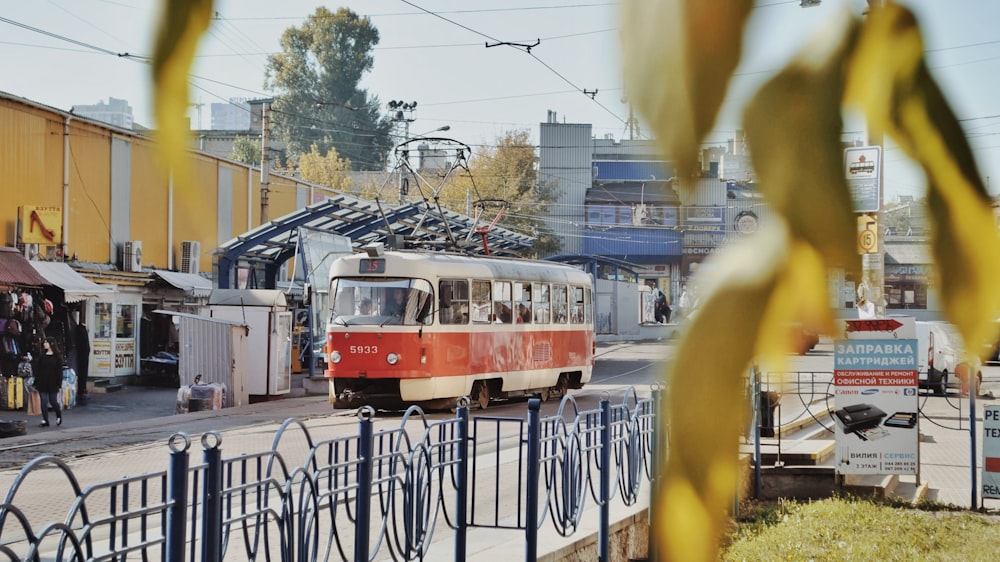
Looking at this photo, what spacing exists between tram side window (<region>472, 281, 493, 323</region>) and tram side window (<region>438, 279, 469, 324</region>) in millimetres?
218

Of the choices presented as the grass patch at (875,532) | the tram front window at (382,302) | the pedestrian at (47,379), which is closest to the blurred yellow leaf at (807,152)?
the grass patch at (875,532)

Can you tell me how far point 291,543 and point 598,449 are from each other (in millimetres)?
3504

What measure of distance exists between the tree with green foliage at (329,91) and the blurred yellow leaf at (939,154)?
0.28m

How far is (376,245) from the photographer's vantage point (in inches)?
678

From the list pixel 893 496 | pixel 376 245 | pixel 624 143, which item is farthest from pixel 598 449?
pixel 376 245

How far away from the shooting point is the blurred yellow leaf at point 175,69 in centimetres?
46

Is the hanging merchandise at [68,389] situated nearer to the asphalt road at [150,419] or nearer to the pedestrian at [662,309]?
the asphalt road at [150,419]

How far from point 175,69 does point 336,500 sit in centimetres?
583

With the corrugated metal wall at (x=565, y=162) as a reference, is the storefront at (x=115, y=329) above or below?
below

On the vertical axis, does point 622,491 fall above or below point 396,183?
below

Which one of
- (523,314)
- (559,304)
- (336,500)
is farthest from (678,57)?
(559,304)

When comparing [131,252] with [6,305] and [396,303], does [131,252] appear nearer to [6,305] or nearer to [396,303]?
[396,303]

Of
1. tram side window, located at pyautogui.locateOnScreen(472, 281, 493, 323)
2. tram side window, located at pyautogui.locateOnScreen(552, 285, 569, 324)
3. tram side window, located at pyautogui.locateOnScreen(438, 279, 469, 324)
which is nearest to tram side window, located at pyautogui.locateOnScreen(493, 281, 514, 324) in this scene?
tram side window, located at pyautogui.locateOnScreen(472, 281, 493, 323)

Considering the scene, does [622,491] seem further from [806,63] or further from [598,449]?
[806,63]
